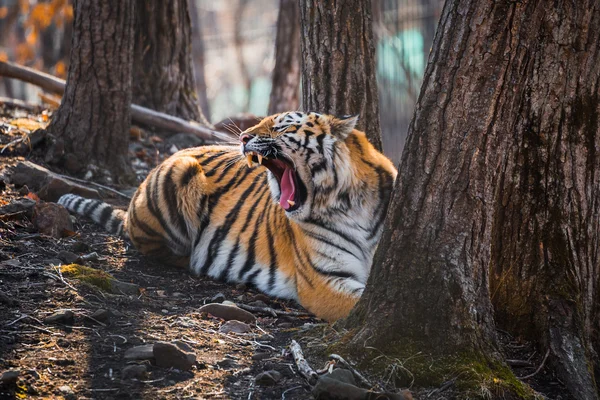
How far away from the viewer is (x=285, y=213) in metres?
4.53

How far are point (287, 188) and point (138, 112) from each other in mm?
3374

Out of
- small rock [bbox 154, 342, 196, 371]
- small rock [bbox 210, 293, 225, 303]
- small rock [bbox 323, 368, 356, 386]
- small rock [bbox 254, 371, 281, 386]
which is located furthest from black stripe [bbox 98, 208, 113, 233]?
small rock [bbox 323, 368, 356, 386]

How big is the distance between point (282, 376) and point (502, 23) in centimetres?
174

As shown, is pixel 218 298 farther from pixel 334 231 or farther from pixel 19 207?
pixel 19 207

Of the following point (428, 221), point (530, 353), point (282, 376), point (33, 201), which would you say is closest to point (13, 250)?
point (33, 201)

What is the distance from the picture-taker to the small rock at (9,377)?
107 inches

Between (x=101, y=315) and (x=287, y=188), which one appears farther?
Result: (x=287, y=188)

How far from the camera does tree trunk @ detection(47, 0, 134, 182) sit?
6074 mm

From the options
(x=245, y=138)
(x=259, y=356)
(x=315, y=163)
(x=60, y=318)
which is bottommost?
(x=259, y=356)

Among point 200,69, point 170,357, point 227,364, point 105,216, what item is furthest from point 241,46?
point 170,357

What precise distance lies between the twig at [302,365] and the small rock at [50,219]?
2.26 m

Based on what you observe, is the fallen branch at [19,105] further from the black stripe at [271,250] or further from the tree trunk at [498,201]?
the tree trunk at [498,201]

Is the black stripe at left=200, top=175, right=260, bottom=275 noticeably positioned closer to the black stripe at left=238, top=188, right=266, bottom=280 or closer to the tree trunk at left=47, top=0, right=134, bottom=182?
the black stripe at left=238, top=188, right=266, bottom=280

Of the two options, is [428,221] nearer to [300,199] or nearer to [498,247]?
[498,247]
